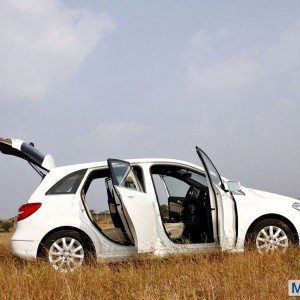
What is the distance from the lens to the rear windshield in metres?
7.12

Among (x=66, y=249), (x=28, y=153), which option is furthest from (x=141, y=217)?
(x=28, y=153)

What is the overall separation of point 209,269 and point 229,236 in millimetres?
1027

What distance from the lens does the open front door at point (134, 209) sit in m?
6.49

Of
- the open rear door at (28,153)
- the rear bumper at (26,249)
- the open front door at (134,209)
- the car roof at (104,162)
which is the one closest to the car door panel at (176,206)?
the car roof at (104,162)

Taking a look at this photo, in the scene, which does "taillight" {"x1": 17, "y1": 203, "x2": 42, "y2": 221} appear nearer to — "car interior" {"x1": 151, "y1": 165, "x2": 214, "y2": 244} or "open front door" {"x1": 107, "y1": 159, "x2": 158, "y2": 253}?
"open front door" {"x1": 107, "y1": 159, "x2": 158, "y2": 253}

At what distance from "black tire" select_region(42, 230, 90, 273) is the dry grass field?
19cm

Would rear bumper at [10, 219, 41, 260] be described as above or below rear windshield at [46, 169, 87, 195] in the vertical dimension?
below

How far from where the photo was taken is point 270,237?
714cm

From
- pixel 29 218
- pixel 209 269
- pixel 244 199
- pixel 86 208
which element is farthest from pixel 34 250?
pixel 244 199

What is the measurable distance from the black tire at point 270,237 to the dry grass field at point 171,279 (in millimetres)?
299

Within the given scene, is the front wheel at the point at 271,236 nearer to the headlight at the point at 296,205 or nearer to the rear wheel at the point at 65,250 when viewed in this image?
the headlight at the point at 296,205

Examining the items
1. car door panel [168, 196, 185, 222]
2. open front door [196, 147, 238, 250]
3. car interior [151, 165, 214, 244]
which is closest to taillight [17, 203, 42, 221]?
car interior [151, 165, 214, 244]

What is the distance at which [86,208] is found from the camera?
7.07 m

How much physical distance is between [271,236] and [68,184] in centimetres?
307
